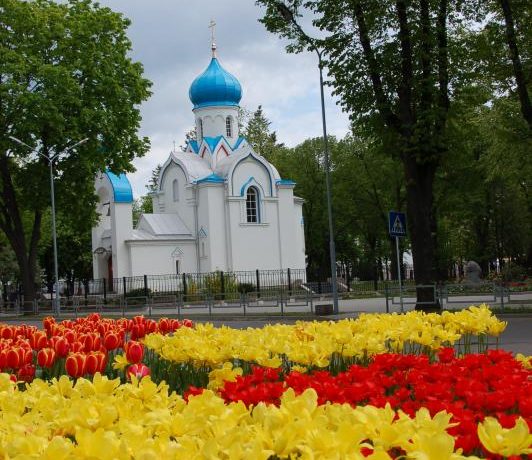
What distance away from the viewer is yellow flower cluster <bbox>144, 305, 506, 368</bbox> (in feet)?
18.9

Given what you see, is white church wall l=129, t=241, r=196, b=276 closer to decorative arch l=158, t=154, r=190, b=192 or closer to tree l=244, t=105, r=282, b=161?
decorative arch l=158, t=154, r=190, b=192

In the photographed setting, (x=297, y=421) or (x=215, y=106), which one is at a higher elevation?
(x=215, y=106)

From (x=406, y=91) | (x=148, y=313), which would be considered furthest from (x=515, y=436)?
(x=148, y=313)

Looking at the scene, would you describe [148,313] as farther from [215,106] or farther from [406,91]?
[215,106]

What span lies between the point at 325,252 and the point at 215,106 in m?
17.7

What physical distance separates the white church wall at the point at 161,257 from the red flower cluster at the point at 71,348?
41275 mm

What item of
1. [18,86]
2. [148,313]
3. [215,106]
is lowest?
[148,313]

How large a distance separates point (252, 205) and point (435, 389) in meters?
49.6

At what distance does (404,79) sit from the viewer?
21.8 meters

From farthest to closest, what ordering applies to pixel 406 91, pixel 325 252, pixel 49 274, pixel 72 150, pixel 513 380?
pixel 49 274, pixel 325 252, pixel 72 150, pixel 406 91, pixel 513 380

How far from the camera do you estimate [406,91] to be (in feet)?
71.3

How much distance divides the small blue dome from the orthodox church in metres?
0.07

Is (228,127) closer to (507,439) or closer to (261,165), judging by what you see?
(261,165)

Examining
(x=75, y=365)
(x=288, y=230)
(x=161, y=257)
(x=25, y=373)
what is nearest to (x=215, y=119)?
(x=288, y=230)
